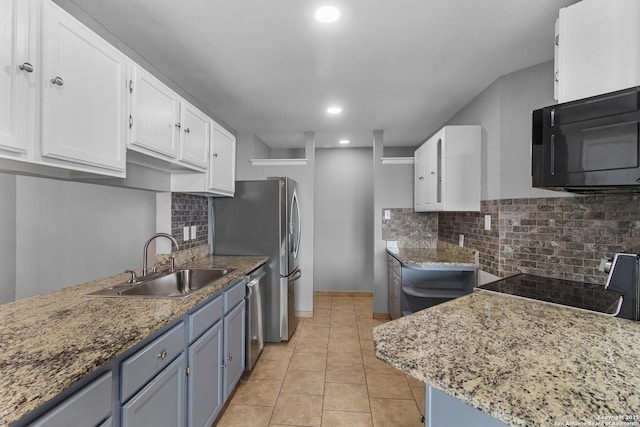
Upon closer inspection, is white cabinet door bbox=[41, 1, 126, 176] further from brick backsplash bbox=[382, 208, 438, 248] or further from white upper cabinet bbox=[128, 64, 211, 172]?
brick backsplash bbox=[382, 208, 438, 248]

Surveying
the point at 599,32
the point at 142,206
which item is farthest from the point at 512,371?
the point at 142,206

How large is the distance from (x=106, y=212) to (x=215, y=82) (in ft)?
4.56

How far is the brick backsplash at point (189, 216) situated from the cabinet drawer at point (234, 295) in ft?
2.38

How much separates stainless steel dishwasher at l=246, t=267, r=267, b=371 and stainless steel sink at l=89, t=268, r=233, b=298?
35cm

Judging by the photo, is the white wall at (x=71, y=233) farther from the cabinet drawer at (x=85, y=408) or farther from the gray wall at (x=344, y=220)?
the gray wall at (x=344, y=220)

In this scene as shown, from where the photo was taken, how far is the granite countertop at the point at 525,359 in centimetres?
68

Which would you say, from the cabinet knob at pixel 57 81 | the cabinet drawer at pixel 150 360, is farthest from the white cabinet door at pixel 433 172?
the cabinet knob at pixel 57 81

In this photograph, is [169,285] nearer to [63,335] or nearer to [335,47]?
[63,335]

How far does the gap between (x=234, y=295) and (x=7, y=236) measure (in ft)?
4.10

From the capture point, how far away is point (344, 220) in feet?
16.2

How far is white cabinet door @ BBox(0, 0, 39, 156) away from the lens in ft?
3.11

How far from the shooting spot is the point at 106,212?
1.90 m

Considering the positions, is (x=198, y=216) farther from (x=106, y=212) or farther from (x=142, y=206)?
(x=106, y=212)

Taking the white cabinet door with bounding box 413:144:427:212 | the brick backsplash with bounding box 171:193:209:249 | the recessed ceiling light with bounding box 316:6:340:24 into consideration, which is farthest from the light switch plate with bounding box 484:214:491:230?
the brick backsplash with bounding box 171:193:209:249
